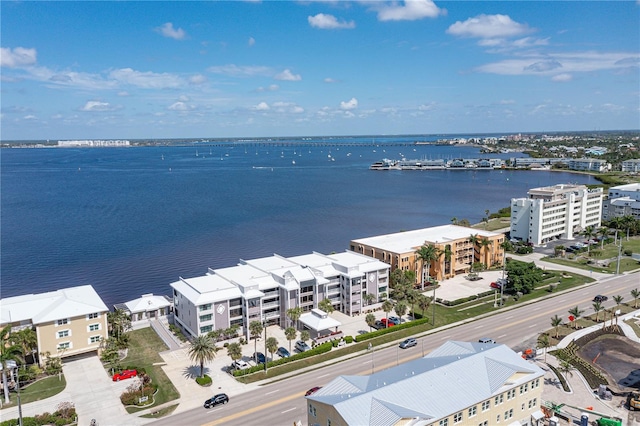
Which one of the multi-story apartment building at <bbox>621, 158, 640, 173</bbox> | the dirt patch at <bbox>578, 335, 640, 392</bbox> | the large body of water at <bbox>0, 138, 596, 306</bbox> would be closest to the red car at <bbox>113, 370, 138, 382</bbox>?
the large body of water at <bbox>0, 138, 596, 306</bbox>

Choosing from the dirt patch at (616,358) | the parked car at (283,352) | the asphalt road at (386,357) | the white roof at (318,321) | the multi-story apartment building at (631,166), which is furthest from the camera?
the multi-story apartment building at (631,166)

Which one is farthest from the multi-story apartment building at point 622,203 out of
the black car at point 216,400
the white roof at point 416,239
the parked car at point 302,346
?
the black car at point 216,400

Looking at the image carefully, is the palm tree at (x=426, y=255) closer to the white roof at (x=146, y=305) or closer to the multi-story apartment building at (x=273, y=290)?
the multi-story apartment building at (x=273, y=290)

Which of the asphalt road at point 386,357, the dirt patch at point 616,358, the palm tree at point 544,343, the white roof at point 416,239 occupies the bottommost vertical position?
the dirt patch at point 616,358

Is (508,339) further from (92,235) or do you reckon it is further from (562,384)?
(92,235)

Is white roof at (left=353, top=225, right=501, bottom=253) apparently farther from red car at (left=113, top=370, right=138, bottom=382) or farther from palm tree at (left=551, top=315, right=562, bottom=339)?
A: red car at (left=113, top=370, right=138, bottom=382)

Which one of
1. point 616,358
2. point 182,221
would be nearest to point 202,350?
point 616,358
